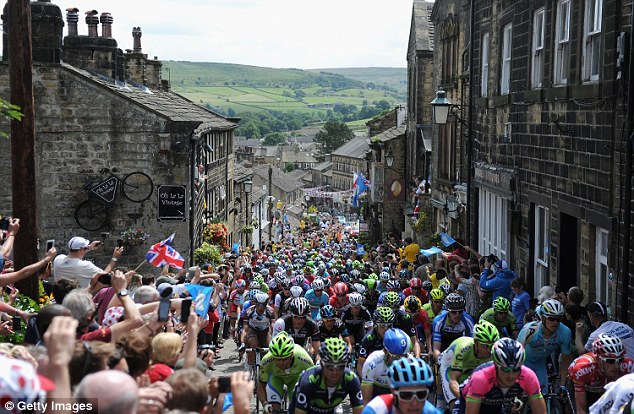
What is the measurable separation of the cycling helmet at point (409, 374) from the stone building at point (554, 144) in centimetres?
602

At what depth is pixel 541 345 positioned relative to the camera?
36.0 feet

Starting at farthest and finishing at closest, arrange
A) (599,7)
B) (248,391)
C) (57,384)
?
(599,7) → (248,391) → (57,384)

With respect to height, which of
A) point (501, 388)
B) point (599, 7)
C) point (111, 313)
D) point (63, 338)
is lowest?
point (501, 388)

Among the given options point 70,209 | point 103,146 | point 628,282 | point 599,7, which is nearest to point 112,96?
point 103,146

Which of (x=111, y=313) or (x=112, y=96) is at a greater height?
(x=112, y=96)

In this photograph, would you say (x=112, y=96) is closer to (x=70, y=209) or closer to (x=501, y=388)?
(x=70, y=209)

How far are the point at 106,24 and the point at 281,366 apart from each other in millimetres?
20331

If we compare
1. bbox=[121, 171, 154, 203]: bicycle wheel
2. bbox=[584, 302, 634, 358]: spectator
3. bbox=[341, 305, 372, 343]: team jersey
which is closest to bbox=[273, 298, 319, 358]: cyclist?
bbox=[341, 305, 372, 343]: team jersey

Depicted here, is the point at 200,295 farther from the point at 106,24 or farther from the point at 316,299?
the point at 106,24

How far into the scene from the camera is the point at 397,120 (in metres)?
60.8

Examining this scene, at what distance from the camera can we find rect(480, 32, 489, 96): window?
23.3m

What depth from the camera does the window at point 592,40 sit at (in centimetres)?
1409

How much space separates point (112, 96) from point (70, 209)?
303cm

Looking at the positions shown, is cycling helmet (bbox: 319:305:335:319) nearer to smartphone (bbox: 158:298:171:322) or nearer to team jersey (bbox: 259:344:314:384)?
team jersey (bbox: 259:344:314:384)
